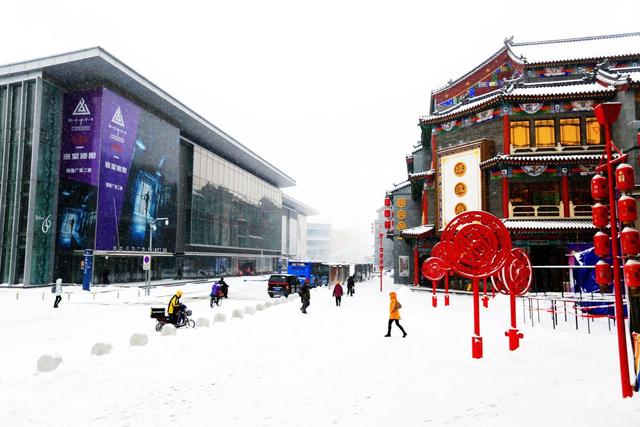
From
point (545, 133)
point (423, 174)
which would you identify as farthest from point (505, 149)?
point (423, 174)

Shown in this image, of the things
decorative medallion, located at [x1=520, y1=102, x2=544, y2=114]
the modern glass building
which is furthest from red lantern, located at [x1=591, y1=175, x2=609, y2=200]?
the modern glass building

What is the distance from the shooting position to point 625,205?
7.43 metres

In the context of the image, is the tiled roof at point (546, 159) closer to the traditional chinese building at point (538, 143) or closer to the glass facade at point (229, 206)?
the traditional chinese building at point (538, 143)

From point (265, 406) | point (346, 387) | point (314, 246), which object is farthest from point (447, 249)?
point (314, 246)

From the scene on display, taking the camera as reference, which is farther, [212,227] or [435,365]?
[212,227]

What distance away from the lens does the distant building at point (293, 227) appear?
386 ft

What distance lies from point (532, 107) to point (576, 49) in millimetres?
8384

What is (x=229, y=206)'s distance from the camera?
7475 cm

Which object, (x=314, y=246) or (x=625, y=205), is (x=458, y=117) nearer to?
(x=625, y=205)

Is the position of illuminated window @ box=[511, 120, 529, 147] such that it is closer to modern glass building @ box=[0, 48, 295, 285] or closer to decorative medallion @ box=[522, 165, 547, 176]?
decorative medallion @ box=[522, 165, 547, 176]

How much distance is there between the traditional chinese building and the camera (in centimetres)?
3122

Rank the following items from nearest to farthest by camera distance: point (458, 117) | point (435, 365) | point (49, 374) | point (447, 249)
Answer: point (49, 374)
point (435, 365)
point (447, 249)
point (458, 117)

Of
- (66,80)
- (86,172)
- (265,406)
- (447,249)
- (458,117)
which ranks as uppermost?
(66,80)

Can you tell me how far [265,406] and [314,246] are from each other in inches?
6561
